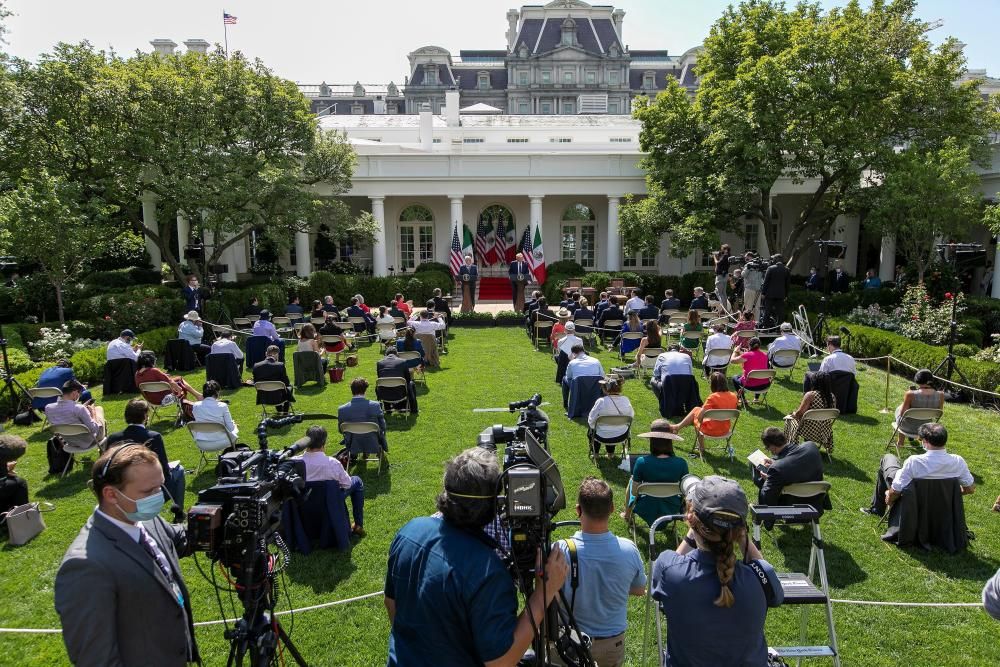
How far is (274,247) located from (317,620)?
1006 inches

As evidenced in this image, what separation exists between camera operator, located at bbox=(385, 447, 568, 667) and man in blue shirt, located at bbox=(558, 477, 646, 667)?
3.69 ft

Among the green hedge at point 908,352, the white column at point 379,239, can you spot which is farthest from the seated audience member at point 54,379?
the white column at point 379,239

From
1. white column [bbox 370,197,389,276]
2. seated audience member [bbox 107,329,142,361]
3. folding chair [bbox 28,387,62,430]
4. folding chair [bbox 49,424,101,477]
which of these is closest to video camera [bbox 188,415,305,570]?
folding chair [bbox 49,424,101,477]

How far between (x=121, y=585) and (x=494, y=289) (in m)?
26.2

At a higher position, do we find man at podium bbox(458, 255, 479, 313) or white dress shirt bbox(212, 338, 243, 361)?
man at podium bbox(458, 255, 479, 313)

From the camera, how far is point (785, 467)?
6363 mm

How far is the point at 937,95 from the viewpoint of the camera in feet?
62.6

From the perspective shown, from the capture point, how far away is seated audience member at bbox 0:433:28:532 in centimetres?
655

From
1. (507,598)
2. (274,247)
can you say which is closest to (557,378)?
(507,598)

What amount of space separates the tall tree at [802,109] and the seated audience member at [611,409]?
13.9 metres

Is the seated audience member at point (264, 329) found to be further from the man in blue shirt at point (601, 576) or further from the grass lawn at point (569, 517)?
the man in blue shirt at point (601, 576)

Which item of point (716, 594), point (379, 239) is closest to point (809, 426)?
point (716, 594)

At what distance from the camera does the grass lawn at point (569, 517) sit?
16.0 feet

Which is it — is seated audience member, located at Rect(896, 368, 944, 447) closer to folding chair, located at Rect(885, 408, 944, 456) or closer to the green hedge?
folding chair, located at Rect(885, 408, 944, 456)
